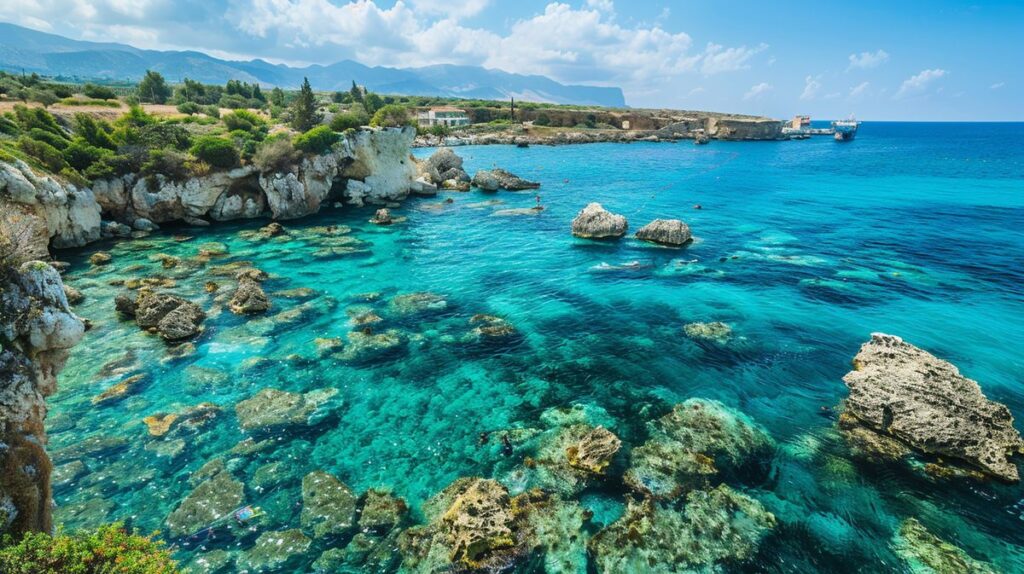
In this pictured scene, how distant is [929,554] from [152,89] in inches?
5465

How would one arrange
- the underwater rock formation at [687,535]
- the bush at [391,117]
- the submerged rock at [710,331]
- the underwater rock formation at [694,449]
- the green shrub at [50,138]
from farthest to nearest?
the bush at [391,117] → the green shrub at [50,138] → the submerged rock at [710,331] → the underwater rock formation at [694,449] → the underwater rock formation at [687,535]

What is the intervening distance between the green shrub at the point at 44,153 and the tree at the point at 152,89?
7244 cm

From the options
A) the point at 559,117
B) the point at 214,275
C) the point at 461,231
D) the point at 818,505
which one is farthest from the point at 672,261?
the point at 559,117

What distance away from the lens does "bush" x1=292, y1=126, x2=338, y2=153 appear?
180 ft

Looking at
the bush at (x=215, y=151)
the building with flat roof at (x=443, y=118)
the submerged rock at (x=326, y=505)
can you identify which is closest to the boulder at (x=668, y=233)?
the submerged rock at (x=326, y=505)

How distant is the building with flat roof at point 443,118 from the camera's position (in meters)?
172

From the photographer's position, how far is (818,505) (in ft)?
50.6

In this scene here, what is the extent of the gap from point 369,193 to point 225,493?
174 feet

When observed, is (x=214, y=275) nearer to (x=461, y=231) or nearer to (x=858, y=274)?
(x=461, y=231)

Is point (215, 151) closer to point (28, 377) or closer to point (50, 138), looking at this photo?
point (50, 138)

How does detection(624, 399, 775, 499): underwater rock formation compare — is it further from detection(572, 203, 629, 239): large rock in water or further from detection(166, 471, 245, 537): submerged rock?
detection(572, 203, 629, 239): large rock in water

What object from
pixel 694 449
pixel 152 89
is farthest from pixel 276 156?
pixel 152 89

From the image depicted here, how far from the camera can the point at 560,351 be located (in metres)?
25.6

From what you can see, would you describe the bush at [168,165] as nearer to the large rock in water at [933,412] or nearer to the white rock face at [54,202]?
the white rock face at [54,202]
